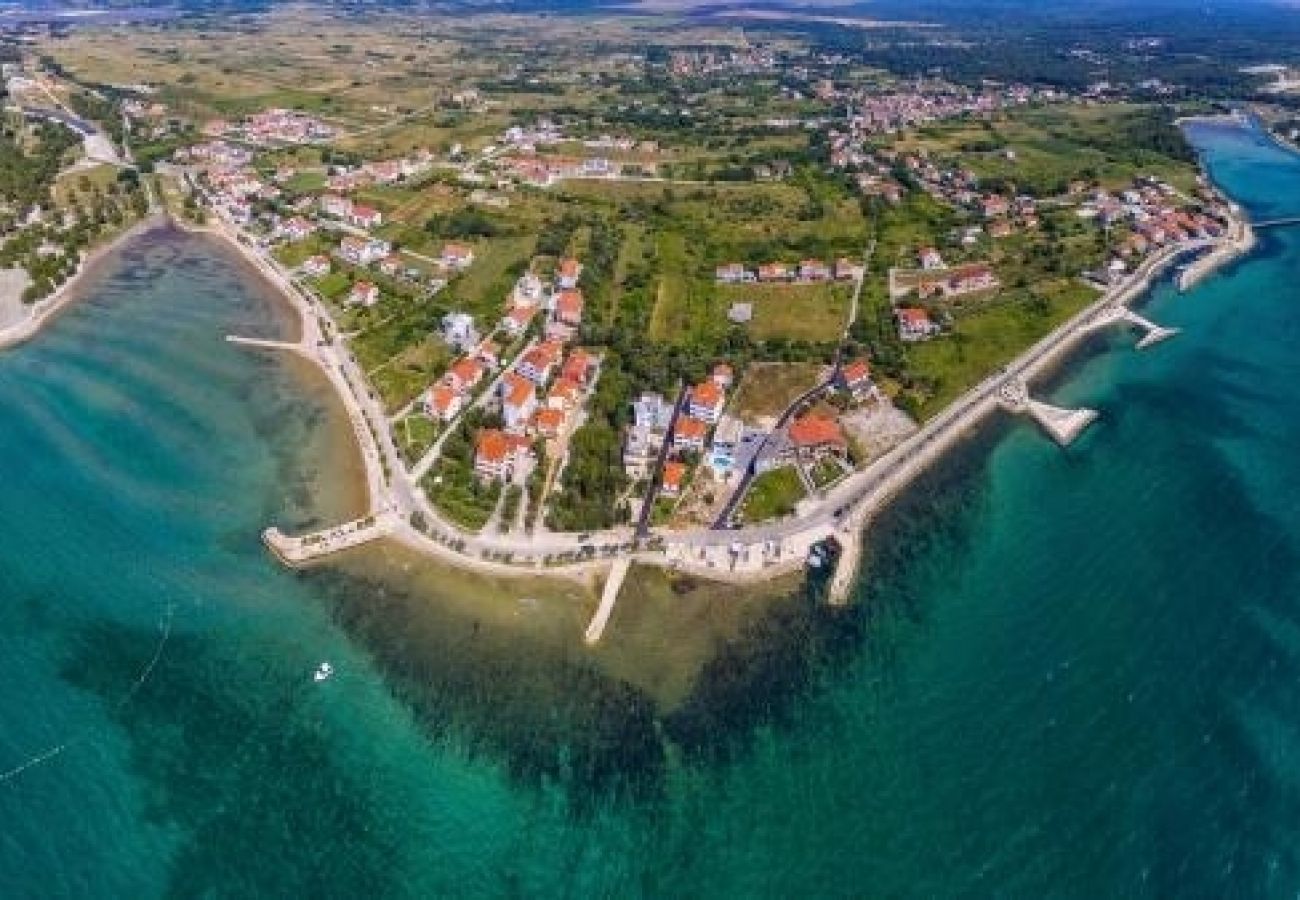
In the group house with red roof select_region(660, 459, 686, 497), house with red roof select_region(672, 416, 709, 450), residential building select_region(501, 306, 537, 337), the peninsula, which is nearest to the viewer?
the peninsula

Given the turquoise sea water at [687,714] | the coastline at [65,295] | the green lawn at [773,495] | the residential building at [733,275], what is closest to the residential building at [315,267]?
the coastline at [65,295]

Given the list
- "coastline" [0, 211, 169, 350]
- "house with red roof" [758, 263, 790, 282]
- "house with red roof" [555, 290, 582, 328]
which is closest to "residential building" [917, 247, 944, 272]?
"house with red roof" [758, 263, 790, 282]

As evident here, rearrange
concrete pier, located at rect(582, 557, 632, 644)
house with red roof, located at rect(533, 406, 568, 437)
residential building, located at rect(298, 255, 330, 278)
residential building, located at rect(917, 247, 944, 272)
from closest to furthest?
concrete pier, located at rect(582, 557, 632, 644) → house with red roof, located at rect(533, 406, 568, 437) → residential building, located at rect(298, 255, 330, 278) → residential building, located at rect(917, 247, 944, 272)

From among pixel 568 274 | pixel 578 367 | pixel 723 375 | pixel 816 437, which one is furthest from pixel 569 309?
pixel 816 437

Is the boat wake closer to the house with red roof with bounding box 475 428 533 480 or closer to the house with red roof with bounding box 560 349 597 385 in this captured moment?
the house with red roof with bounding box 475 428 533 480

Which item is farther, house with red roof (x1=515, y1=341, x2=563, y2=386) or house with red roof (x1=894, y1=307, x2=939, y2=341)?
house with red roof (x1=894, y1=307, x2=939, y2=341)

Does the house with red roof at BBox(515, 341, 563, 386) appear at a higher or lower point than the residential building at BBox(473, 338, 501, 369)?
higher

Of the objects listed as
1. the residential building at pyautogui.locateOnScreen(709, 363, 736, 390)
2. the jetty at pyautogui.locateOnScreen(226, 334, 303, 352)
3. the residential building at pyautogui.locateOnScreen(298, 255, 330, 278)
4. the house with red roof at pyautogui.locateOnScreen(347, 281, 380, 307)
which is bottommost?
the residential building at pyautogui.locateOnScreen(298, 255, 330, 278)

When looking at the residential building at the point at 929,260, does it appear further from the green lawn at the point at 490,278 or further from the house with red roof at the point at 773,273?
the green lawn at the point at 490,278

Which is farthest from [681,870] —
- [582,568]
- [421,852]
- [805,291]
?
[805,291]
